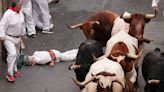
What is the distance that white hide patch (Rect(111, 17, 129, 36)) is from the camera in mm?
11006

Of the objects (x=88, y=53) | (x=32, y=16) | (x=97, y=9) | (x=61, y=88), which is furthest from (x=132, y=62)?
(x=97, y=9)

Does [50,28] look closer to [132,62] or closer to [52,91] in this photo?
[52,91]

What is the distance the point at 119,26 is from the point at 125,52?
1.61 m

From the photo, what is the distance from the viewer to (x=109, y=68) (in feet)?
28.6

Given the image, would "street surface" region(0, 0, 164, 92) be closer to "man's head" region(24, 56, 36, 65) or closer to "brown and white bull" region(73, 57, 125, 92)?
"man's head" region(24, 56, 36, 65)

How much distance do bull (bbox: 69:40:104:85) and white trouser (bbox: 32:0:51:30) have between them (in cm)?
462

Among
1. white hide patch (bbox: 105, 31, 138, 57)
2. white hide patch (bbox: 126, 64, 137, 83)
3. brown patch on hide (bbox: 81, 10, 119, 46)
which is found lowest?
white hide patch (bbox: 126, 64, 137, 83)

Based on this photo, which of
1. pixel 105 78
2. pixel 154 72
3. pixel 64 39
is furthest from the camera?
pixel 64 39

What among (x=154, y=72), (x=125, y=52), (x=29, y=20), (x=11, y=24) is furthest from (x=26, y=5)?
(x=154, y=72)

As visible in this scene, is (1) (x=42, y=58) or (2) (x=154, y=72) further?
(1) (x=42, y=58)

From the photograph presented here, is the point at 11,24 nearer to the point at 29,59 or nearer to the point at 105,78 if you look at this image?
the point at 29,59

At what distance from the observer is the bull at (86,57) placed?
9852 mm

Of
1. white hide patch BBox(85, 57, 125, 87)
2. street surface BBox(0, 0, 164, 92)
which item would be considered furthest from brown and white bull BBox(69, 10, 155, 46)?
white hide patch BBox(85, 57, 125, 87)

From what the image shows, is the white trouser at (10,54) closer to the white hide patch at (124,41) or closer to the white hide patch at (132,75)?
the white hide patch at (124,41)
